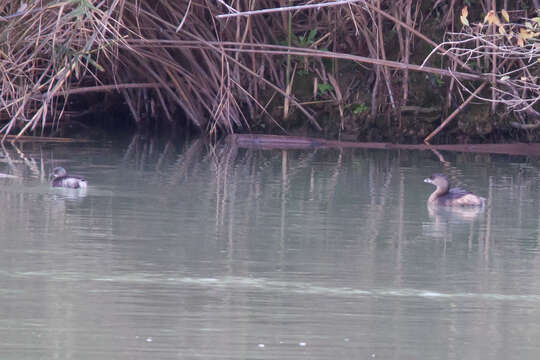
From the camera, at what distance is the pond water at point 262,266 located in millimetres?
4938

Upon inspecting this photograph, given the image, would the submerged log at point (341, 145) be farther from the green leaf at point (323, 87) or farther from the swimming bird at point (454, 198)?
the swimming bird at point (454, 198)

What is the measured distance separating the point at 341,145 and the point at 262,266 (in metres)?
7.40

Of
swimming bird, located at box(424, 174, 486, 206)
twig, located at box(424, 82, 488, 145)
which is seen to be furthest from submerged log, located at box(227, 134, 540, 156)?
swimming bird, located at box(424, 174, 486, 206)

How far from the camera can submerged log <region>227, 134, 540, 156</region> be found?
44.3 ft

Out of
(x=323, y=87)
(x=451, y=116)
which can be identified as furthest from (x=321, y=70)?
(x=451, y=116)

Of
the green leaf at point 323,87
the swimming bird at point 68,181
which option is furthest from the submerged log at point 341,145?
the swimming bird at point 68,181

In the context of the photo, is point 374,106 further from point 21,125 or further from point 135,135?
point 21,125

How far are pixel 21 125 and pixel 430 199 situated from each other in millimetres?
6527

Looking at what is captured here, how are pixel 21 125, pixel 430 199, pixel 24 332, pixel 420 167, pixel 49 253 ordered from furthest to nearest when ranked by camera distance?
pixel 21 125 < pixel 420 167 < pixel 430 199 < pixel 49 253 < pixel 24 332

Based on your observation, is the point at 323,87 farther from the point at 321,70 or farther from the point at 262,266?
the point at 262,266

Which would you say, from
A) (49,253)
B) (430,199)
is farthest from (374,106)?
(49,253)

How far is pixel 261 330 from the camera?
507cm

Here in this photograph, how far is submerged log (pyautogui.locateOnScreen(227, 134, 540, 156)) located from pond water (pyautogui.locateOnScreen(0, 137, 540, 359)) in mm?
2380

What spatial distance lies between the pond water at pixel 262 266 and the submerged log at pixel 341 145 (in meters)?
2.38
